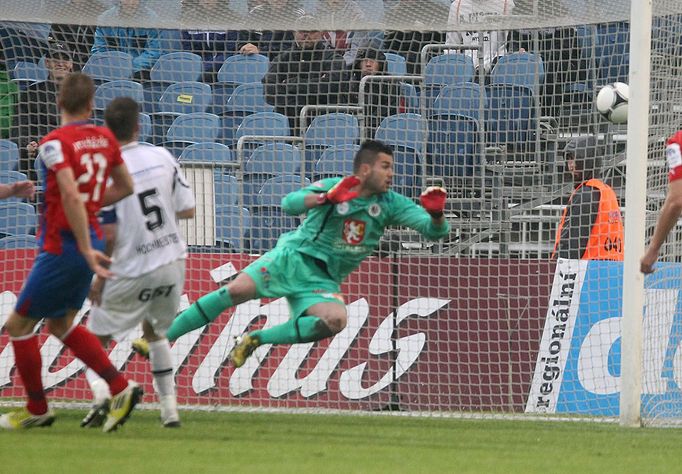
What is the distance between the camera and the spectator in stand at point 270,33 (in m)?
10.1

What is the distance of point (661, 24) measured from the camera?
29.9 ft

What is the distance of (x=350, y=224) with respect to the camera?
863cm

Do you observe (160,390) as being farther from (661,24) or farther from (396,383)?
(661,24)

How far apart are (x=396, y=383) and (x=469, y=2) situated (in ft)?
10.7

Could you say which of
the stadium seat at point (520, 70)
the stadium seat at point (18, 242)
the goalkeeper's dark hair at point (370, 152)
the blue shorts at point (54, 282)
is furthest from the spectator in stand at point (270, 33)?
the blue shorts at point (54, 282)

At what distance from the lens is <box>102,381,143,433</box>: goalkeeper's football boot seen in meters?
7.19

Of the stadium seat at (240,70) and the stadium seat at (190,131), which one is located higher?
the stadium seat at (240,70)

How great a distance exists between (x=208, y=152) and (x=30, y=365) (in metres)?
4.23

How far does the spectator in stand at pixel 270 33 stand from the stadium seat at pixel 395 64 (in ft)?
3.06

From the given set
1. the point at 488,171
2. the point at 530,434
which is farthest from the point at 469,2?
the point at 530,434

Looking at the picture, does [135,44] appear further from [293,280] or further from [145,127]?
[293,280]

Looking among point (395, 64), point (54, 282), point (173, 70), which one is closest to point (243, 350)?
point (54, 282)

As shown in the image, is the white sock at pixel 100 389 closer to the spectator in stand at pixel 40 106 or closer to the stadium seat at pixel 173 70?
the spectator in stand at pixel 40 106

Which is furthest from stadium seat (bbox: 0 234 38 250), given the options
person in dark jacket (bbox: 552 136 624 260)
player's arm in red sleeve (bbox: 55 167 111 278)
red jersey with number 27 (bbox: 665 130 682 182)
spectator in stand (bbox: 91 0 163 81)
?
red jersey with number 27 (bbox: 665 130 682 182)
